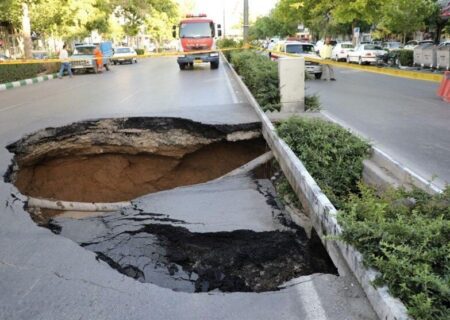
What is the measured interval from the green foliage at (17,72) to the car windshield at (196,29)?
→ 327 inches

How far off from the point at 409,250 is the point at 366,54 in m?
29.3

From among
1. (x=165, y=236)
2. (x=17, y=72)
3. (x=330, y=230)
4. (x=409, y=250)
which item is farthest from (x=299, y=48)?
(x=409, y=250)

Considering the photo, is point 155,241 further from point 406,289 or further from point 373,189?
point 406,289


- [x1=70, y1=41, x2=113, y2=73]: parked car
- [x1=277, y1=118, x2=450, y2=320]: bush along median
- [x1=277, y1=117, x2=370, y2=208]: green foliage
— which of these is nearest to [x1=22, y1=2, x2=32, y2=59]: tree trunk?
[x1=70, y1=41, x2=113, y2=73]: parked car

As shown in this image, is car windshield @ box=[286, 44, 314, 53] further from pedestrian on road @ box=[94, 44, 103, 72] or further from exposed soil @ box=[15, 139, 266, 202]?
exposed soil @ box=[15, 139, 266, 202]

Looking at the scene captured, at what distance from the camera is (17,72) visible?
22047 mm

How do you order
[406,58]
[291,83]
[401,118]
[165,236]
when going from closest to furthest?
[165,236] < [291,83] < [401,118] < [406,58]

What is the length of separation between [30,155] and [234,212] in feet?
14.3

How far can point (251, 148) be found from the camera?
9.13 m

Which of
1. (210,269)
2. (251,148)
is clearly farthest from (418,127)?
(210,269)

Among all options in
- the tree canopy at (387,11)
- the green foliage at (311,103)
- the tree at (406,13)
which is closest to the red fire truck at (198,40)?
the tree canopy at (387,11)

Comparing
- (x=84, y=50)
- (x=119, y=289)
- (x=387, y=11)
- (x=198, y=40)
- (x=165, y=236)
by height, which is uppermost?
(x=387, y=11)

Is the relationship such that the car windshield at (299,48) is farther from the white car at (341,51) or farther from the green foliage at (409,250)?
the green foliage at (409,250)

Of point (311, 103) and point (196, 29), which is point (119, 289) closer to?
point (311, 103)
